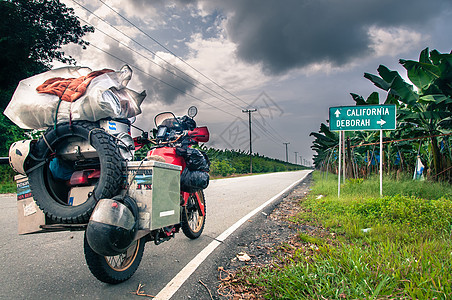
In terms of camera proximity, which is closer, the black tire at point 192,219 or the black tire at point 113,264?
the black tire at point 113,264

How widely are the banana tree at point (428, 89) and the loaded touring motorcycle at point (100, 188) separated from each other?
7.35 meters

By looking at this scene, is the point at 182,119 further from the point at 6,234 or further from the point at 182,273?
the point at 6,234

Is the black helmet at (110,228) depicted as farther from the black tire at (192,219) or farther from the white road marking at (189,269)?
the black tire at (192,219)

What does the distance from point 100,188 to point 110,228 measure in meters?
0.38

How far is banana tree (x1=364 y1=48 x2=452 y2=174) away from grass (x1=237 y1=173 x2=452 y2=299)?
3.57 meters

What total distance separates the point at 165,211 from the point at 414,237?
3308mm

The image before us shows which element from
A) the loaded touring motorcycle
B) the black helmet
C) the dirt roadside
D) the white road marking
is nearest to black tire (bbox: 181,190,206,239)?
the white road marking

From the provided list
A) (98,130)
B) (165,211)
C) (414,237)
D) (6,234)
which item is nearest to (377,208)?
(414,237)

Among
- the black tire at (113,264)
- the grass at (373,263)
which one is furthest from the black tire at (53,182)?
the grass at (373,263)

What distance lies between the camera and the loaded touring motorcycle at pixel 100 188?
2514 mm

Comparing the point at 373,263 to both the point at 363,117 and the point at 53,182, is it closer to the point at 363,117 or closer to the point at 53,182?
the point at 53,182

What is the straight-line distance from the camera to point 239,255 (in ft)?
12.6

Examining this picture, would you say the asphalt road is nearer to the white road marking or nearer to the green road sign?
the white road marking

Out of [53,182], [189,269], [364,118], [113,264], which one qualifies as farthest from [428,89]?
[53,182]
